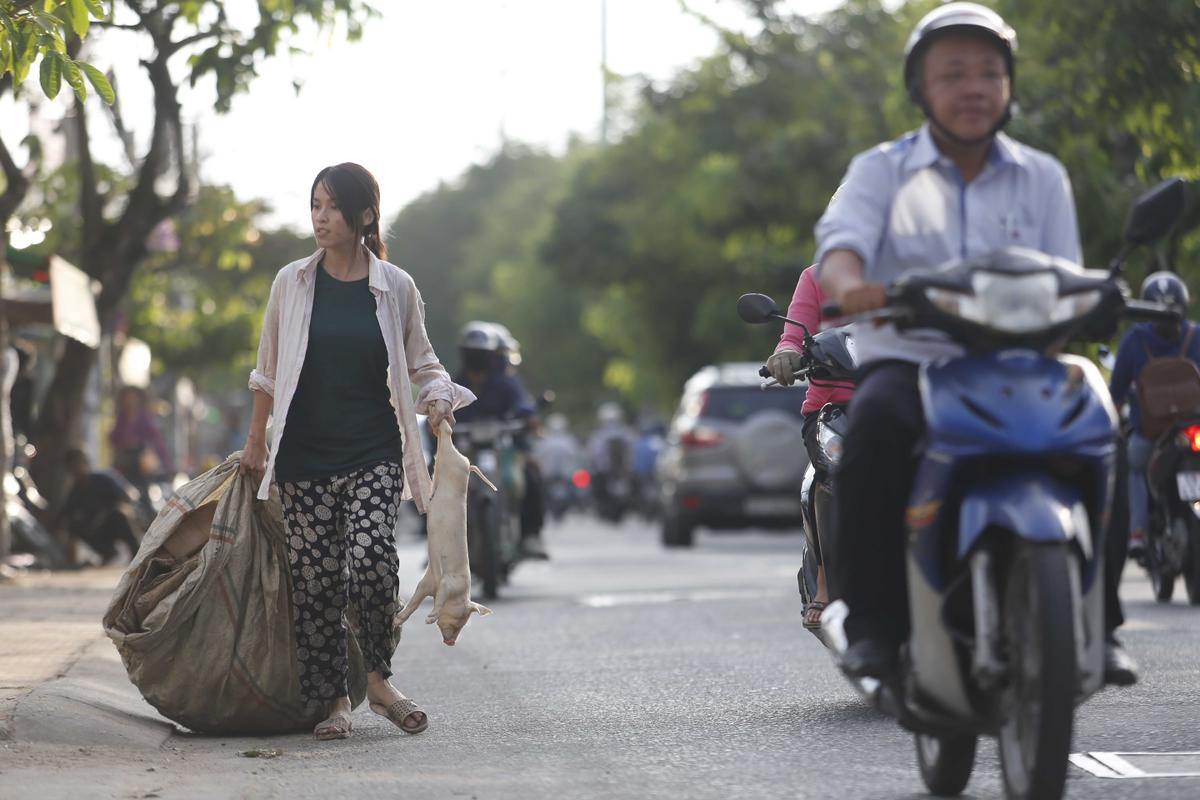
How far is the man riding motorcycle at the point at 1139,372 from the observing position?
13.8m

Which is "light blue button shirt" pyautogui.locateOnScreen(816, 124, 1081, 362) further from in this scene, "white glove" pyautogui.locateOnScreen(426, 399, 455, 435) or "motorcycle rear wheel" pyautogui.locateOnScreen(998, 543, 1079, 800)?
"white glove" pyautogui.locateOnScreen(426, 399, 455, 435)

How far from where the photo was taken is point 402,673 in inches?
430

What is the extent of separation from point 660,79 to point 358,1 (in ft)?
94.3

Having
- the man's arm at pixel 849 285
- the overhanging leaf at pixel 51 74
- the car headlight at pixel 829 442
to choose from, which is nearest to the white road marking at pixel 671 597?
the car headlight at pixel 829 442

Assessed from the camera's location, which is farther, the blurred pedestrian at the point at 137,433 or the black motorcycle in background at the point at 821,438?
the blurred pedestrian at the point at 137,433

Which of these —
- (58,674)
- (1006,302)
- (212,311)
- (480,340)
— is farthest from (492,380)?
(212,311)

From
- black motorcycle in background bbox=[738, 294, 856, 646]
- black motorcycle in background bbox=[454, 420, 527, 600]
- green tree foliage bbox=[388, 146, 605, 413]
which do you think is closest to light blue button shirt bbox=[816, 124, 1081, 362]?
black motorcycle in background bbox=[738, 294, 856, 646]

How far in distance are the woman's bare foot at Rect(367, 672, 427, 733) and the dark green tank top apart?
75 centimetres

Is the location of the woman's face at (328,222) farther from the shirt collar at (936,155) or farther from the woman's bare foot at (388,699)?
the shirt collar at (936,155)

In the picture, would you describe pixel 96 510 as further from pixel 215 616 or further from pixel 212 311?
pixel 212 311

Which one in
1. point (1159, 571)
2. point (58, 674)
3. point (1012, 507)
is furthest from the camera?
point (1159, 571)

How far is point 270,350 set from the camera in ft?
27.0

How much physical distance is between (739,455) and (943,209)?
66.4ft

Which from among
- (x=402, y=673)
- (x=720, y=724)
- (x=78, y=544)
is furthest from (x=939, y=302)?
(x=78, y=544)
